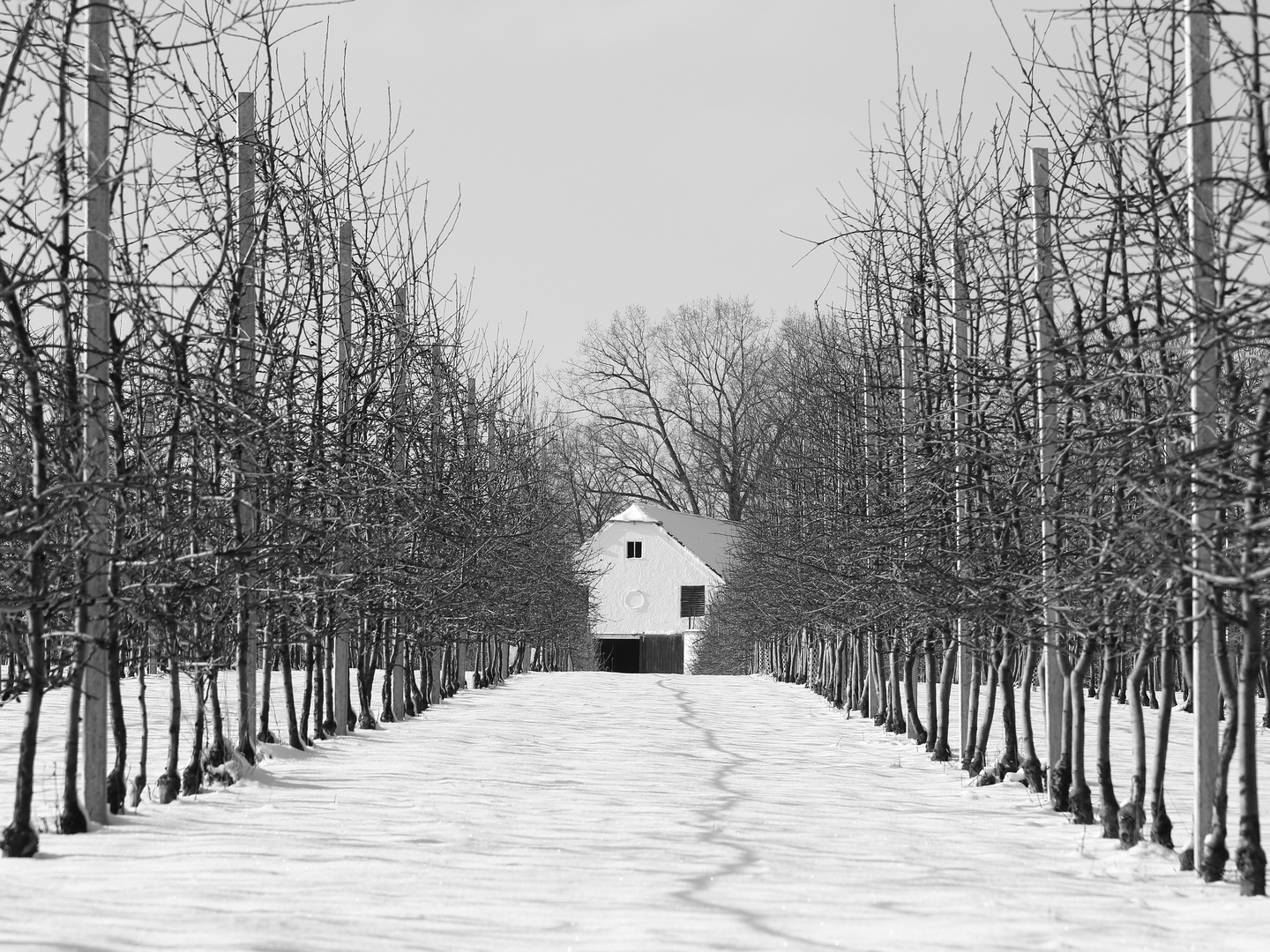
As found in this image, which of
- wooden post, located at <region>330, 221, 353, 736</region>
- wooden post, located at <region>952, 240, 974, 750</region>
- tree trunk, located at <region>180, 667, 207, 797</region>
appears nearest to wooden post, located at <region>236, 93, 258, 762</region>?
tree trunk, located at <region>180, 667, 207, 797</region>

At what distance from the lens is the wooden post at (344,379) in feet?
49.2

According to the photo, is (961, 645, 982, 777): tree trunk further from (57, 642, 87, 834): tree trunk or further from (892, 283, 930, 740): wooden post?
(57, 642, 87, 834): tree trunk

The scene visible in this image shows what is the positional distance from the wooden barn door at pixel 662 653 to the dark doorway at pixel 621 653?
60cm

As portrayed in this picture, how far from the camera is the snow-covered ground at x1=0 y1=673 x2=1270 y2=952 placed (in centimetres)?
558

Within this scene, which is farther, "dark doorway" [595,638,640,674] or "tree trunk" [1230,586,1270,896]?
"dark doorway" [595,638,640,674]

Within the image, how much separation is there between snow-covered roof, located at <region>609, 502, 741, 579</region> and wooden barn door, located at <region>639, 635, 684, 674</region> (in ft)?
11.2

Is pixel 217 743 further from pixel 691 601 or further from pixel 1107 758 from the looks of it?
pixel 691 601

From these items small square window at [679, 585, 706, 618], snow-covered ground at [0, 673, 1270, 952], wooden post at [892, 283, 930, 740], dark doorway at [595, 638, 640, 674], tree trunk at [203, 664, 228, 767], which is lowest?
dark doorway at [595, 638, 640, 674]

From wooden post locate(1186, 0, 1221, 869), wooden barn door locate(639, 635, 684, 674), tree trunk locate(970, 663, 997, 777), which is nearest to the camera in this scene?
wooden post locate(1186, 0, 1221, 869)

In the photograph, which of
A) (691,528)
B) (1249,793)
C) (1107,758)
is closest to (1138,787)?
(1107,758)

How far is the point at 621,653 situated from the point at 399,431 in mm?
47999

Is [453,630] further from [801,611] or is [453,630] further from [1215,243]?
[1215,243]

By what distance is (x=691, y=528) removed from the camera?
6412 cm

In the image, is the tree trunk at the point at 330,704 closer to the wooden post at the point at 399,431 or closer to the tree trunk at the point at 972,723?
the wooden post at the point at 399,431
